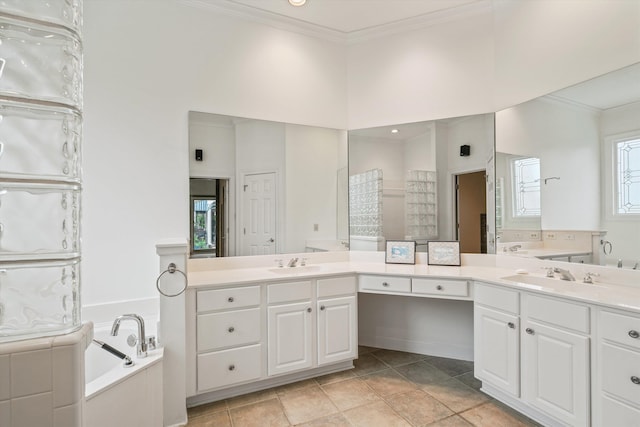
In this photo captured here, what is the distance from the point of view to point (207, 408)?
2176mm

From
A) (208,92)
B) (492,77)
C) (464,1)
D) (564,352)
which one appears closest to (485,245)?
(564,352)

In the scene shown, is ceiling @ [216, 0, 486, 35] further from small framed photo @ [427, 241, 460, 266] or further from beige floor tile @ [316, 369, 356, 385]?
beige floor tile @ [316, 369, 356, 385]

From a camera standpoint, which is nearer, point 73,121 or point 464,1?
point 73,121

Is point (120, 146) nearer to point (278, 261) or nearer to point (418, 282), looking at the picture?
point (278, 261)

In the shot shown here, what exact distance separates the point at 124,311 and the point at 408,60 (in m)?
3.26

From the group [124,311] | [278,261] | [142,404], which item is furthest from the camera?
[278,261]

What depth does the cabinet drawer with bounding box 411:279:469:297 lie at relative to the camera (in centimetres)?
239

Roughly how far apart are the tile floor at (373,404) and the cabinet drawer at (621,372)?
611 mm

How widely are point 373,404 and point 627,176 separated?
2192 millimetres

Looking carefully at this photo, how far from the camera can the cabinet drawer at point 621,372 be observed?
1527mm

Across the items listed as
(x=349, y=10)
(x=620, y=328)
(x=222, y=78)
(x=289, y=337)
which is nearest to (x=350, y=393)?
(x=289, y=337)

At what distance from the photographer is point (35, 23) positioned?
0.77 metres

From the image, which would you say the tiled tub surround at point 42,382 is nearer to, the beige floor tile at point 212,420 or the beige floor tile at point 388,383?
the beige floor tile at point 212,420

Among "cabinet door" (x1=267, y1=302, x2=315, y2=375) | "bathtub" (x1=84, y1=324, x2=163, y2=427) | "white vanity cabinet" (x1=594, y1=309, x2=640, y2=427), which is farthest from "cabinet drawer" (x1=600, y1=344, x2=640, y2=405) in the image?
"bathtub" (x1=84, y1=324, x2=163, y2=427)
